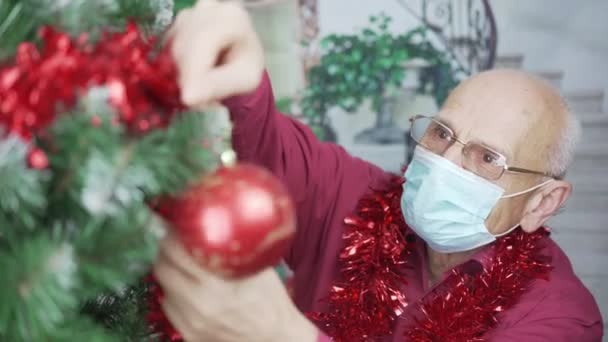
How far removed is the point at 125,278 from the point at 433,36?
192 cm

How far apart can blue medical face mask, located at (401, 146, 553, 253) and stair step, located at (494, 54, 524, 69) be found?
108 cm

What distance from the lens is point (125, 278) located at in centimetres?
40

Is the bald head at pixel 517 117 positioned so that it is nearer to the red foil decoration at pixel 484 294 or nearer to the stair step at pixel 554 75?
the red foil decoration at pixel 484 294

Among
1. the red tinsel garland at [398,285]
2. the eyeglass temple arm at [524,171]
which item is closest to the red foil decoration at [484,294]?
the red tinsel garland at [398,285]

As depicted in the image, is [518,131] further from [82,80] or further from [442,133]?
[82,80]

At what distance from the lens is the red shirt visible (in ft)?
3.53

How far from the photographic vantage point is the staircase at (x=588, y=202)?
83.9 inches

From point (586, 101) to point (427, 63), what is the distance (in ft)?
1.79

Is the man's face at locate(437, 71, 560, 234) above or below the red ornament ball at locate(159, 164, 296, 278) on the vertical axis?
below

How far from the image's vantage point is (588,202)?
2154 millimetres

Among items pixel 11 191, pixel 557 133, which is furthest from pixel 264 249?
pixel 557 133

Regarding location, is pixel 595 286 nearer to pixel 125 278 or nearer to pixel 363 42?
pixel 363 42

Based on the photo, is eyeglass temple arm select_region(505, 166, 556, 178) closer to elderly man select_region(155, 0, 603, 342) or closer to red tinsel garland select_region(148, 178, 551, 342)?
elderly man select_region(155, 0, 603, 342)

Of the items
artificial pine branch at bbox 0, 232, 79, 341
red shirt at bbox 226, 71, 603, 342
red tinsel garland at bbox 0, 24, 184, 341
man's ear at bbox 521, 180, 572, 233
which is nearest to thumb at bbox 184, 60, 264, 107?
red tinsel garland at bbox 0, 24, 184, 341
